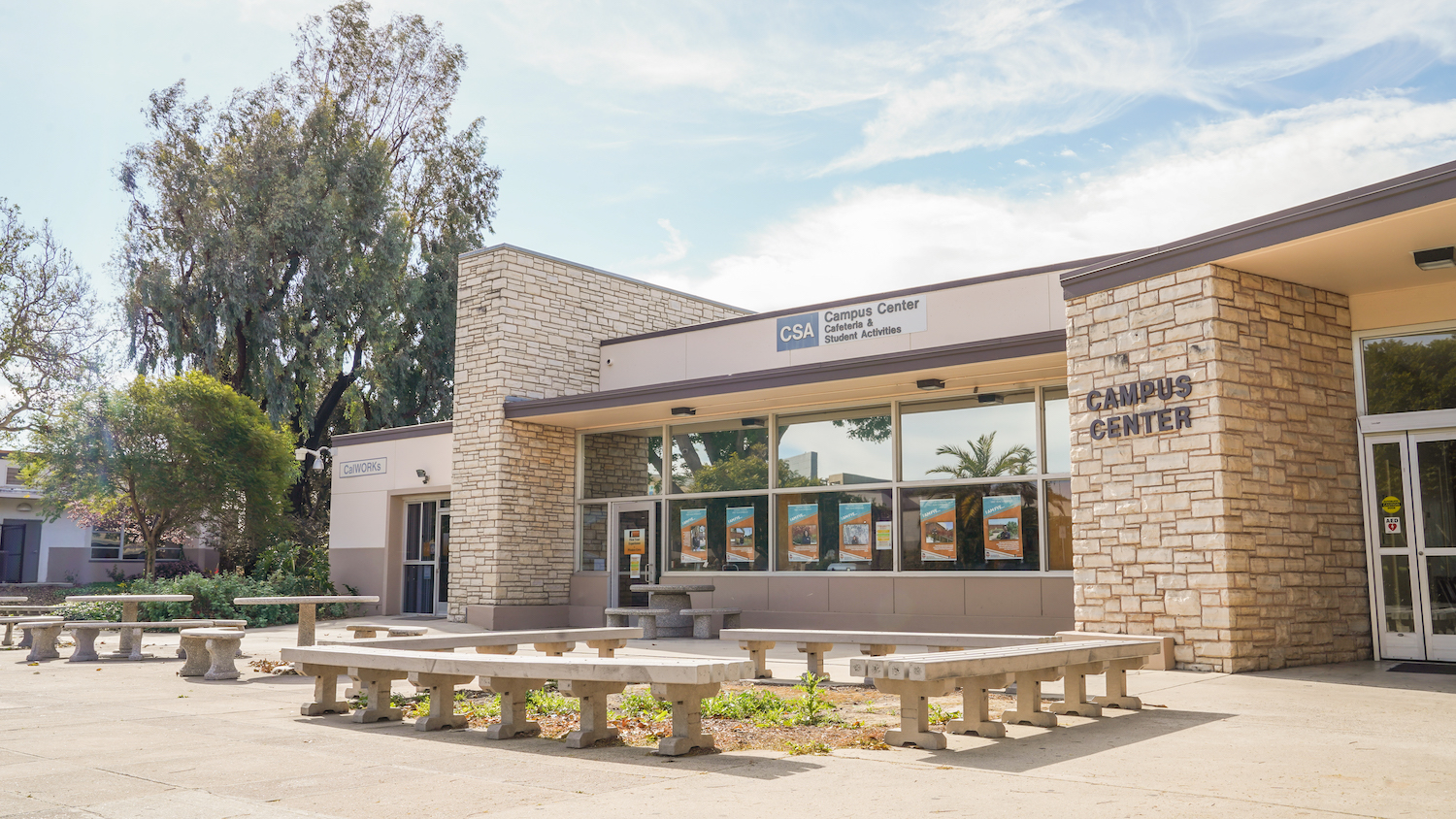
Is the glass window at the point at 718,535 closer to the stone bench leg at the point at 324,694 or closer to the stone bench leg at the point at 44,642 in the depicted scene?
the stone bench leg at the point at 44,642

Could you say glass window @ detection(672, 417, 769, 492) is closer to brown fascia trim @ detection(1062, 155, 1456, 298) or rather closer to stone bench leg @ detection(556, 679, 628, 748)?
brown fascia trim @ detection(1062, 155, 1456, 298)

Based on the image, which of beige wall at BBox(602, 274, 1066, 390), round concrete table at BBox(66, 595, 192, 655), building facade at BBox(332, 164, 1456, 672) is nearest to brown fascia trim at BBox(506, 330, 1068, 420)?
building facade at BBox(332, 164, 1456, 672)

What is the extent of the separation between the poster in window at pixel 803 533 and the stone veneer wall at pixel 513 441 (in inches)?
180

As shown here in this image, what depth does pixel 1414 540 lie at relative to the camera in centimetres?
972

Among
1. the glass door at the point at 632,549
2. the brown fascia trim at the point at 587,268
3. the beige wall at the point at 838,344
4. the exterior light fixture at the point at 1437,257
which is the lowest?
the glass door at the point at 632,549

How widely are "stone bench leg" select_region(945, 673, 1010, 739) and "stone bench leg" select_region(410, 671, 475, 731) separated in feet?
9.89

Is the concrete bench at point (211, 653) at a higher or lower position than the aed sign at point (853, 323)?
lower

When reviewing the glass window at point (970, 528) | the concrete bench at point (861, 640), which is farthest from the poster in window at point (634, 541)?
the concrete bench at point (861, 640)

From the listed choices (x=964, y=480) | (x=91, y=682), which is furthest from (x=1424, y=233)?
(x=91, y=682)

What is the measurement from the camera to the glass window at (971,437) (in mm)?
13398

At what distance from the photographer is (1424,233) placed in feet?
27.4

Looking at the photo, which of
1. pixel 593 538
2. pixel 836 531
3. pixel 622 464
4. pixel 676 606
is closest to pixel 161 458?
pixel 593 538

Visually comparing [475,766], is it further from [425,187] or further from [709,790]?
[425,187]

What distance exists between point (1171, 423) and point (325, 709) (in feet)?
23.5
